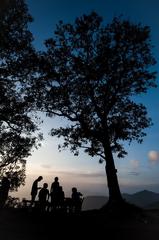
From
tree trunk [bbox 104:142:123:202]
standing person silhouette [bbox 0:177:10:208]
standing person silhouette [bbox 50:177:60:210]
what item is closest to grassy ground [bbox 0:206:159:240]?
standing person silhouette [bbox 0:177:10:208]

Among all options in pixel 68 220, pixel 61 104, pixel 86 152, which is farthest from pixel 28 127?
pixel 68 220

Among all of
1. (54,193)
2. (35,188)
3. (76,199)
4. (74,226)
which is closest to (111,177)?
(76,199)

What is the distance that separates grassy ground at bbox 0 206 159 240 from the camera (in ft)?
61.4

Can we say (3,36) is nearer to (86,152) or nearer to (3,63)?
(3,63)

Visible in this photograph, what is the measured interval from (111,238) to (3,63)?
1988 centimetres

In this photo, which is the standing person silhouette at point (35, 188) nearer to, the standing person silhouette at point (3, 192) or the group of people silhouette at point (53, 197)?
the group of people silhouette at point (53, 197)

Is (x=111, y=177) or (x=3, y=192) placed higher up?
(x=111, y=177)

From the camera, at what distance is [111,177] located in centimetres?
3080

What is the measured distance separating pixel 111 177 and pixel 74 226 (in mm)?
10298

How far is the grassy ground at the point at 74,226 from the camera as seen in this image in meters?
18.7

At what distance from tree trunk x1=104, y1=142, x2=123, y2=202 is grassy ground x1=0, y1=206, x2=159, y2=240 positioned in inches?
124

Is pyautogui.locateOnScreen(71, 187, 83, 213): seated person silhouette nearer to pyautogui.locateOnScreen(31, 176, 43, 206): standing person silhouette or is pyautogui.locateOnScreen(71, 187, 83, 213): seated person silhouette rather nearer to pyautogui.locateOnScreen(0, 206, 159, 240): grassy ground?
pyautogui.locateOnScreen(0, 206, 159, 240): grassy ground

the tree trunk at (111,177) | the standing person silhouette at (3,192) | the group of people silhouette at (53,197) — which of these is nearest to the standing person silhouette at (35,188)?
the group of people silhouette at (53,197)

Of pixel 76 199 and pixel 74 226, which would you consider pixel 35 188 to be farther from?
pixel 74 226
